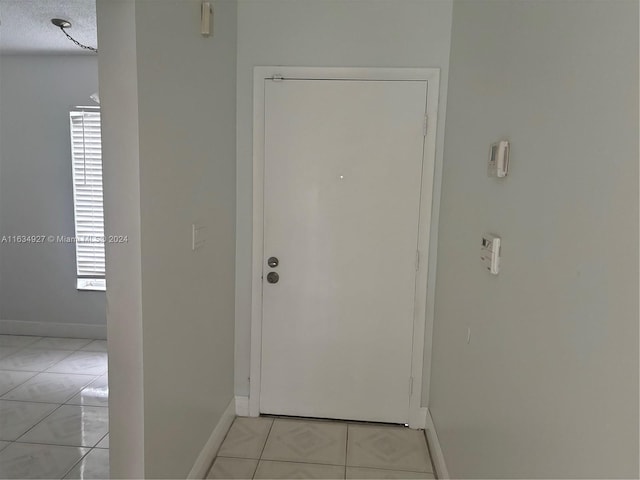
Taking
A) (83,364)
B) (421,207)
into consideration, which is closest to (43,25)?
(83,364)

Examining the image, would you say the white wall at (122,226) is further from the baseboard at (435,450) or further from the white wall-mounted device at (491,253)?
the baseboard at (435,450)

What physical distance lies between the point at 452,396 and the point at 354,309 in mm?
716

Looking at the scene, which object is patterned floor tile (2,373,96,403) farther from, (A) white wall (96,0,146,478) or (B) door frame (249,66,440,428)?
(A) white wall (96,0,146,478)

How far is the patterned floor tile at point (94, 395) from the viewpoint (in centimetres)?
267

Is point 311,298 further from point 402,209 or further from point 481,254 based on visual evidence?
point 481,254

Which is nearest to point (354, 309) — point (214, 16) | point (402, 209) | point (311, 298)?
point (311, 298)

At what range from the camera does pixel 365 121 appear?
229 centimetres

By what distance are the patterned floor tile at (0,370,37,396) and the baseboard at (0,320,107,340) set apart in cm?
66

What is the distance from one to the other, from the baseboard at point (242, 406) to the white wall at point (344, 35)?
5.21 feet

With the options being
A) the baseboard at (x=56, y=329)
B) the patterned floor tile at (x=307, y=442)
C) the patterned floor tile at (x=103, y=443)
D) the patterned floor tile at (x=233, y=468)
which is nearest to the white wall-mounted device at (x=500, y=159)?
the patterned floor tile at (x=307, y=442)

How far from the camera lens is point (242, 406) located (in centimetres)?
258

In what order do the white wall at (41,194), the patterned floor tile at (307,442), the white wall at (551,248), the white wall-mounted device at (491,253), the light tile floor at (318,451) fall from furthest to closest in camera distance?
the white wall at (41,194) → the patterned floor tile at (307,442) → the light tile floor at (318,451) → the white wall-mounted device at (491,253) → the white wall at (551,248)

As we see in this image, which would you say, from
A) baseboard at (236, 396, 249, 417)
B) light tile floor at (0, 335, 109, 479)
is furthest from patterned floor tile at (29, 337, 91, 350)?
baseboard at (236, 396, 249, 417)

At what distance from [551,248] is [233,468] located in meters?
1.86
